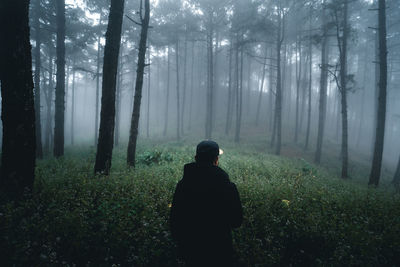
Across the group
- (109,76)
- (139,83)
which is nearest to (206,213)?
(109,76)

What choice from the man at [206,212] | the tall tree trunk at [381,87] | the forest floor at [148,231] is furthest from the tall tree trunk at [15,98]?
the tall tree trunk at [381,87]

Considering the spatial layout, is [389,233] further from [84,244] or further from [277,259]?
[84,244]

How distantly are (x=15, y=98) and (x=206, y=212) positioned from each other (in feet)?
16.2

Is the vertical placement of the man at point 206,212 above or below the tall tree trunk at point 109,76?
below

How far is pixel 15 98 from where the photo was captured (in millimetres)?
4336

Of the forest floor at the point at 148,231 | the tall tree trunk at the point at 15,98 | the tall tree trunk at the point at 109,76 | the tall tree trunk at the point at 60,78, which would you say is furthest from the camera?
the tall tree trunk at the point at 60,78

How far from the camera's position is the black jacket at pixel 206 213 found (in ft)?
7.81

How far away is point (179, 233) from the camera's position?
256cm

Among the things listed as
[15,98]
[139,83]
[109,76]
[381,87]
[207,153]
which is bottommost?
[207,153]

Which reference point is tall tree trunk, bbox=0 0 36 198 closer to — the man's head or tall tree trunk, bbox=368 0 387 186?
the man's head

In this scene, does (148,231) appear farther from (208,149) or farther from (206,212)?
(208,149)

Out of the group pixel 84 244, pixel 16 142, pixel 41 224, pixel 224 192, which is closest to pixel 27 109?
pixel 16 142

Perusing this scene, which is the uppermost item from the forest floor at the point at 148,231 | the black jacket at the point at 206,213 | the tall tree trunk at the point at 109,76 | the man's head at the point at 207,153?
the tall tree trunk at the point at 109,76

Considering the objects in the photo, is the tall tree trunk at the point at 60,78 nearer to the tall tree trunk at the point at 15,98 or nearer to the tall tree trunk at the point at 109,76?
the tall tree trunk at the point at 109,76
